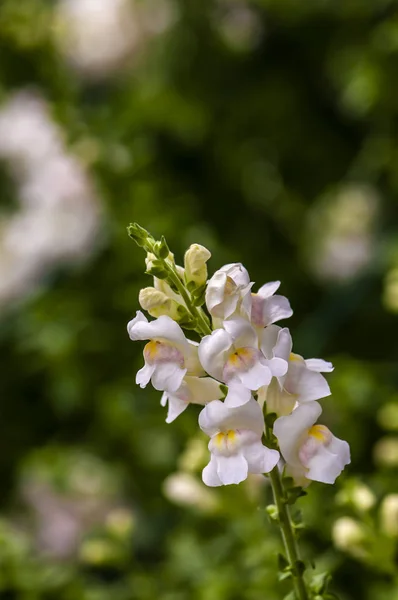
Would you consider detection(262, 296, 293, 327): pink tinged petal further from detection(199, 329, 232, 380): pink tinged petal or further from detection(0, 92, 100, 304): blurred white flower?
detection(0, 92, 100, 304): blurred white flower

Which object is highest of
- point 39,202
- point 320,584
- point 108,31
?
point 108,31

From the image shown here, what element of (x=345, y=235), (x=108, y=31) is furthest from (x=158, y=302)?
(x=108, y=31)

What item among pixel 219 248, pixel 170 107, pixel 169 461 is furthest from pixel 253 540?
pixel 170 107

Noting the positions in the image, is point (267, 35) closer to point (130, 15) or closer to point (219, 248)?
point (130, 15)

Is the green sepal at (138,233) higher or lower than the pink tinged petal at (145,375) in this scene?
higher

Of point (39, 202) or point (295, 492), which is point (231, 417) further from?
point (39, 202)

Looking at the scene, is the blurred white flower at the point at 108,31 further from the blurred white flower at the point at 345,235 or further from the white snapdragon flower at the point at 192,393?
the white snapdragon flower at the point at 192,393

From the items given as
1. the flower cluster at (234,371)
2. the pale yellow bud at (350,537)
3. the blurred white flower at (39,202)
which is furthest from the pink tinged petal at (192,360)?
the blurred white flower at (39,202)

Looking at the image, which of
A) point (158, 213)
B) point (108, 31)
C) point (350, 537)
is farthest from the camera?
point (108, 31)
